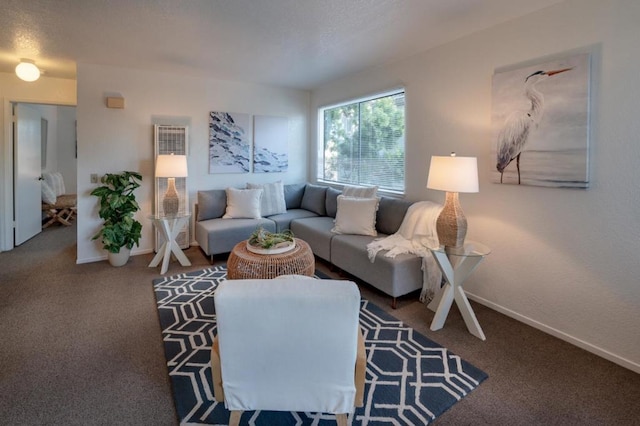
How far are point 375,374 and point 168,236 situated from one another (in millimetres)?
2803

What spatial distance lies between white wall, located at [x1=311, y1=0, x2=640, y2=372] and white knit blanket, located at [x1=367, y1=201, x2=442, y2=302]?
0.34m

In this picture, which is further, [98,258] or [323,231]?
[98,258]

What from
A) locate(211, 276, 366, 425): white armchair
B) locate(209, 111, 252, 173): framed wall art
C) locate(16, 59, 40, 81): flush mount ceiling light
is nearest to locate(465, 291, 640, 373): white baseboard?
locate(211, 276, 366, 425): white armchair

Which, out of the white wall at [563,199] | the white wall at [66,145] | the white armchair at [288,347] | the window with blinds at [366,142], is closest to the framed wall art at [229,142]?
the window with blinds at [366,142]

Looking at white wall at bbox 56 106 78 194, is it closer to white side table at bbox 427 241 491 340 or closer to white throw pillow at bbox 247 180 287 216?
white throw pillow at bbox 247 180 287 216

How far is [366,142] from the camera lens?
4445 mm

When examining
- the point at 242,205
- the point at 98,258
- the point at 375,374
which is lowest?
the point at 375,374

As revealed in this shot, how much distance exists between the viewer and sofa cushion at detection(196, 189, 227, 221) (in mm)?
4434

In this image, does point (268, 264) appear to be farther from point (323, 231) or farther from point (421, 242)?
point (421, 242)

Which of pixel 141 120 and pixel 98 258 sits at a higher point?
pixel 141 120

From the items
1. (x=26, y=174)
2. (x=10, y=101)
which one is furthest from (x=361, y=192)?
(x=26, y=174)

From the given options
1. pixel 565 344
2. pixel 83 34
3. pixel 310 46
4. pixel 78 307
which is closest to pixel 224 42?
pixel 310 46

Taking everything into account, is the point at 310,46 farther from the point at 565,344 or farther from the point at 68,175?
the point at 68,175

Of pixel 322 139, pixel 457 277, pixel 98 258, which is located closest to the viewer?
pixel 457 277
